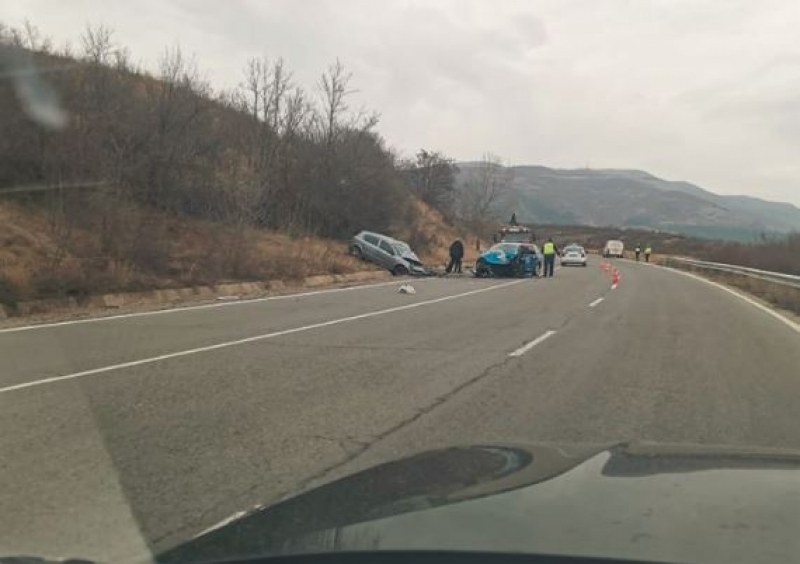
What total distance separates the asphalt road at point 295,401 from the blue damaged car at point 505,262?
65.4 feet

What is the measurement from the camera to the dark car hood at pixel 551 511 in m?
2.77

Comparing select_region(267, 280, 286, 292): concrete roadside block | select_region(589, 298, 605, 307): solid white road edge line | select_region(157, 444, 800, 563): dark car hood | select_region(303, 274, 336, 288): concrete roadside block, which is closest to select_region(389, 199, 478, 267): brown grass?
select_region(303, 274, 336, 288): concrete roadside block

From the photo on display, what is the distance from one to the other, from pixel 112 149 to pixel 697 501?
2555 centimetres

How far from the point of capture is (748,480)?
3676mm

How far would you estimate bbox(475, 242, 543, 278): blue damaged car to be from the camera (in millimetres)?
36875

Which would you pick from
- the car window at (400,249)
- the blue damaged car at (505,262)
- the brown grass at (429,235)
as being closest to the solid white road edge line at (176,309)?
the car window at (400,249)

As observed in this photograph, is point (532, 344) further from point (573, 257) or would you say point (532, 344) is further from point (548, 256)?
point (573, 257)

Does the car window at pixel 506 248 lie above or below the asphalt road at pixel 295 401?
above

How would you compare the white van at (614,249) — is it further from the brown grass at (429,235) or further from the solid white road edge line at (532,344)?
the solid white road edge line at (532,344)

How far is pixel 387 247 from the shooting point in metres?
36.8

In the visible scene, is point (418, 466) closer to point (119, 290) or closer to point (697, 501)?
point (697, 501)

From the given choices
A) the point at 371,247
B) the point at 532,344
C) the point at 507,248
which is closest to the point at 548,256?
the point at 507,248

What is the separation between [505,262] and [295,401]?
94.5 ft

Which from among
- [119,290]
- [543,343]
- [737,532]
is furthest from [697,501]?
[119,290]
